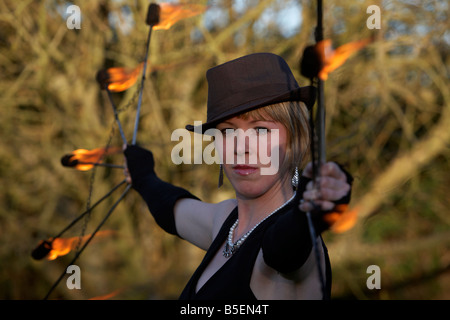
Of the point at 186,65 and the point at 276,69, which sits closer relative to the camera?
the point at 276,69

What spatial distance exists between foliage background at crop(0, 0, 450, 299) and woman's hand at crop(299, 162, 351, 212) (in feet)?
10.6

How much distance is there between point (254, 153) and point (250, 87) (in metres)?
0.18

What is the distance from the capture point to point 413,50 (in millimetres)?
4191

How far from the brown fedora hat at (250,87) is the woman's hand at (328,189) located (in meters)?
0.37

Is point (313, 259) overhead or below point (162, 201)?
below

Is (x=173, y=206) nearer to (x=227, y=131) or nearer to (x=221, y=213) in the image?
(x=221, y=213)

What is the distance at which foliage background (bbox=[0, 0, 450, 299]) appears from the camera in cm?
407

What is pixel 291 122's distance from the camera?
3.89ft

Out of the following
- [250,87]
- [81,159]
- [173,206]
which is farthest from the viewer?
[81,159]

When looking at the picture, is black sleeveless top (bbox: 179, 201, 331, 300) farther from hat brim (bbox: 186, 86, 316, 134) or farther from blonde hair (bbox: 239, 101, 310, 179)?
hat brim (bbox: 186, 86, 316, 134)

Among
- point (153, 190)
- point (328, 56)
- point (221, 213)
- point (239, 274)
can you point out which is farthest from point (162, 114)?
point (328, 56)
